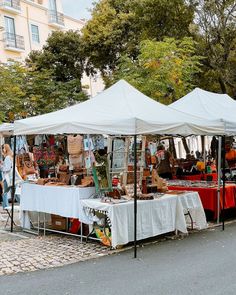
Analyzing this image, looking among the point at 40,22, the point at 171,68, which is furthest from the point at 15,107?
the point at 40,22

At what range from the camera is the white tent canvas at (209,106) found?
9856 millimetres

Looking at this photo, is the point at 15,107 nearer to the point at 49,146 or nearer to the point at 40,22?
the point at 49,146

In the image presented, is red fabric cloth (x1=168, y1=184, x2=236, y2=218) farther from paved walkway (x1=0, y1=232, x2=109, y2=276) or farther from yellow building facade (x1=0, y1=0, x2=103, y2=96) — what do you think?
yellow building facade (x1=0, y1=0, x2=103, y2=96)

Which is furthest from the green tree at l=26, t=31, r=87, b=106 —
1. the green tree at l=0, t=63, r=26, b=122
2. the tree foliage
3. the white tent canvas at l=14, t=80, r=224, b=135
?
the white tent canvas at l=14, t=80, r=224, b=135

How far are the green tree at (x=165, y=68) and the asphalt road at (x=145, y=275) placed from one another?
9845 millimetres

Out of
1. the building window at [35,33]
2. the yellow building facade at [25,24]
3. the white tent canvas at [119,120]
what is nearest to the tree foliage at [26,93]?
the yellow building facade at [25,24]

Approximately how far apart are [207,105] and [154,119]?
378 centimetres

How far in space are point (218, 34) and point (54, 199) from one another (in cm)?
1209

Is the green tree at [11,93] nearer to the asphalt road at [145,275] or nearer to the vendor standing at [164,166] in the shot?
the vendor standing at [164,166]

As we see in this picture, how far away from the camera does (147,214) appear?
7477 millimetres

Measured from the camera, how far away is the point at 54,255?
6.90 meters

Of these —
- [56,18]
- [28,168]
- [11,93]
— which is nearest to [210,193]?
[28,168]

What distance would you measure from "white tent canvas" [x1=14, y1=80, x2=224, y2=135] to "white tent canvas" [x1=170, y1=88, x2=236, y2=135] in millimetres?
1158

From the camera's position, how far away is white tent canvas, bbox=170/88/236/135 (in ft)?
32.3
